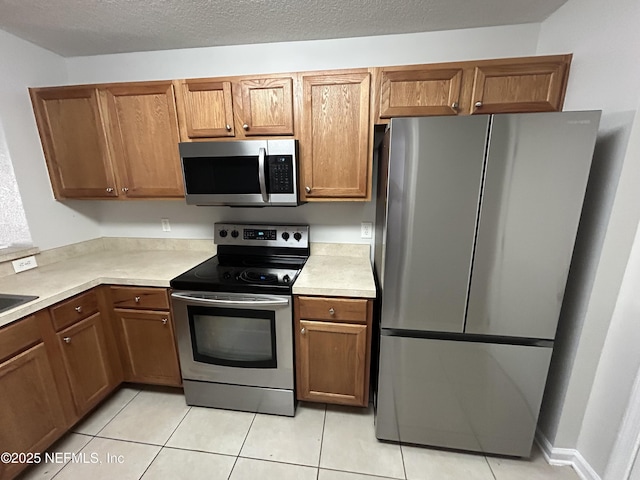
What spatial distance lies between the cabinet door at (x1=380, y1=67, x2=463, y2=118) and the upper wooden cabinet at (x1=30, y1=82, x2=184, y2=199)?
4.36 feet

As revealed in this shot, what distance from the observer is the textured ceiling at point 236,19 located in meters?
1.40

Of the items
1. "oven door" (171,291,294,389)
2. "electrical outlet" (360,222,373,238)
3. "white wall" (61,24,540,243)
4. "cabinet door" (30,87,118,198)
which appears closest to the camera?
"oven door" (171,291,294,389)

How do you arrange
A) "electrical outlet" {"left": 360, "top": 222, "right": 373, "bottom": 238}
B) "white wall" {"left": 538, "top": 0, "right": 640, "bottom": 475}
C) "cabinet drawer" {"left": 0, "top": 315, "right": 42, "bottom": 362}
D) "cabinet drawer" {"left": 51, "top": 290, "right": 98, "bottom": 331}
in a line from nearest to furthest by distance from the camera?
"white wall" {"left": 538, "top": 0, "right": 640, "bottom": 475}, "cabinet drawer" {"left": 0, "top": 315, "right": 42, "bottom": 362}, "cabinet drawer" {"left": 51, "top": 290, "right": 98, "bottom": 331}, "electrical outlet" {"left": 360, "top": 222, "right": 373, "bottom": 238}

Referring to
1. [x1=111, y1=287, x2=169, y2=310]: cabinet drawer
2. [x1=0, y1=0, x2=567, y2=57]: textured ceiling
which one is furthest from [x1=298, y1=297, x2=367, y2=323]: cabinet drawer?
[x1=0, y1=0, x2=567, y2=57]: textured ceiling

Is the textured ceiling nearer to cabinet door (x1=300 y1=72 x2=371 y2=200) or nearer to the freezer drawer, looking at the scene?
cabinet door (x1=300 y1=72 x2=371 y2=200)

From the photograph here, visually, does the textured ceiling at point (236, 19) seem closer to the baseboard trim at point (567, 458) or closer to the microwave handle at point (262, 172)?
the microwave handle at point (262, 172)

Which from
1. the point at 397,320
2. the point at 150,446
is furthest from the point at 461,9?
the point at 150,446

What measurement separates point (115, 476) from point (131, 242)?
63.6 inches

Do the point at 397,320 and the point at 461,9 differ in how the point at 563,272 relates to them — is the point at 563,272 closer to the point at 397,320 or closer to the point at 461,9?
the point at 397,320

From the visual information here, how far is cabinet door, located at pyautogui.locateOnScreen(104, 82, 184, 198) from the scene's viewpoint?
1.72 meters

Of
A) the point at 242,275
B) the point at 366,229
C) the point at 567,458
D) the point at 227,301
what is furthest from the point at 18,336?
the point at 567,458

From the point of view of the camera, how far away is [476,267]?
1257mm

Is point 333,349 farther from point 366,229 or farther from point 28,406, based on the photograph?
point 28,406

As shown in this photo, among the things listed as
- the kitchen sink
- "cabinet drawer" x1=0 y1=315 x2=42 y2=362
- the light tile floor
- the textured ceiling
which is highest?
the textured ceiling
